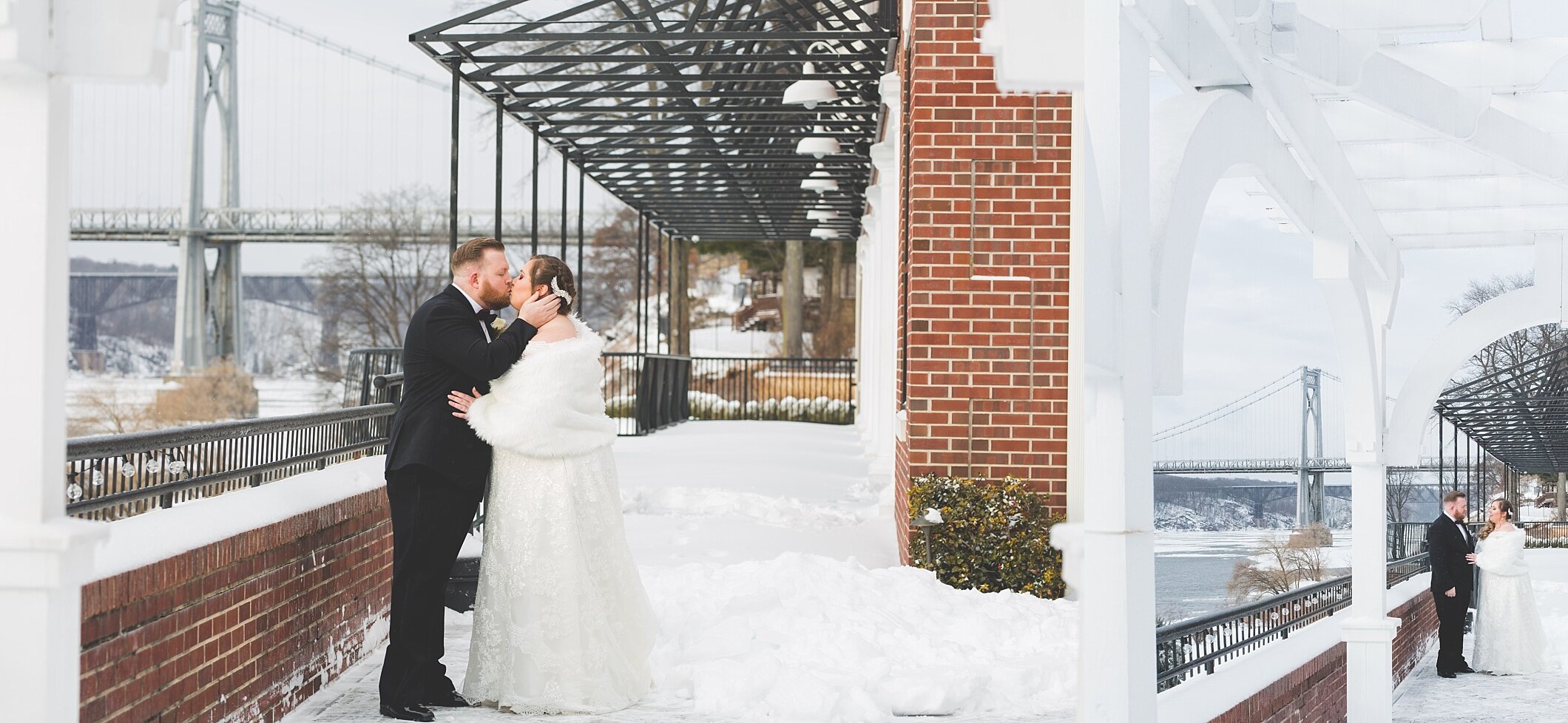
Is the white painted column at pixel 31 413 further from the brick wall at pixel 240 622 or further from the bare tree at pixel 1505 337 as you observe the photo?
the bare tree at pixel 1505 337

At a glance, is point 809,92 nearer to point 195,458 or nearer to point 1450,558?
point 195,458

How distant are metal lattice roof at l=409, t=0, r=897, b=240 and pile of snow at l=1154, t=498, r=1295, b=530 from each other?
452cm

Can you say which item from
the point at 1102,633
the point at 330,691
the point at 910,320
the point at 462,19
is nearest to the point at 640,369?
the point at 462,19

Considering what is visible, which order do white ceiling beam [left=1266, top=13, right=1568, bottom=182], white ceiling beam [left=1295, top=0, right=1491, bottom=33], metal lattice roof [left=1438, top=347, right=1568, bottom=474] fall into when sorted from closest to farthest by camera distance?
1. white ceiling beam [left=1295, top=0, right=1491, bottom=33]
2. white ceiling beam [left=1266, top=13, right=1568, bottom=182]
3. metal lattice roof [left=1438, top=347, right=1568, bottom=474]

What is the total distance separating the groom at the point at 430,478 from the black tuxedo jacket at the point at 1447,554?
38.8 ft

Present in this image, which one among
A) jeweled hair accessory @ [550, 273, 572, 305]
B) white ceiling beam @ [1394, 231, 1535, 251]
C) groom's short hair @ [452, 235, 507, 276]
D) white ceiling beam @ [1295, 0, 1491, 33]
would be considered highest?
white ceiling beam @ [1295, 0, 1491, 33]

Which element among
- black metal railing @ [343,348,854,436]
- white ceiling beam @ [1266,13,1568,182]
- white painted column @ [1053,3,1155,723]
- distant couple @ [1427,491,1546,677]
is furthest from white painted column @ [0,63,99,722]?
black metal railing @ [343,348,854,436]

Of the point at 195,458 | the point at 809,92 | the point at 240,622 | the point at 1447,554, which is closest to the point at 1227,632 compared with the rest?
the point at 240,622

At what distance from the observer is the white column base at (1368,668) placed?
8.71 metres

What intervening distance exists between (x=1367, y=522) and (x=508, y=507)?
616 centimetres

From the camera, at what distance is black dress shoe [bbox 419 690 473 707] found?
517 centimetres

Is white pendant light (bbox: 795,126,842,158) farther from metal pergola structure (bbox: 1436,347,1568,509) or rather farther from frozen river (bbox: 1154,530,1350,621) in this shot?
metal pergola structure (bbox: 1436,347,1568,509)

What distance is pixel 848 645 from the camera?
585cm

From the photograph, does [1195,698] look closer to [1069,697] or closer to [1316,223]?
[1069,697]
